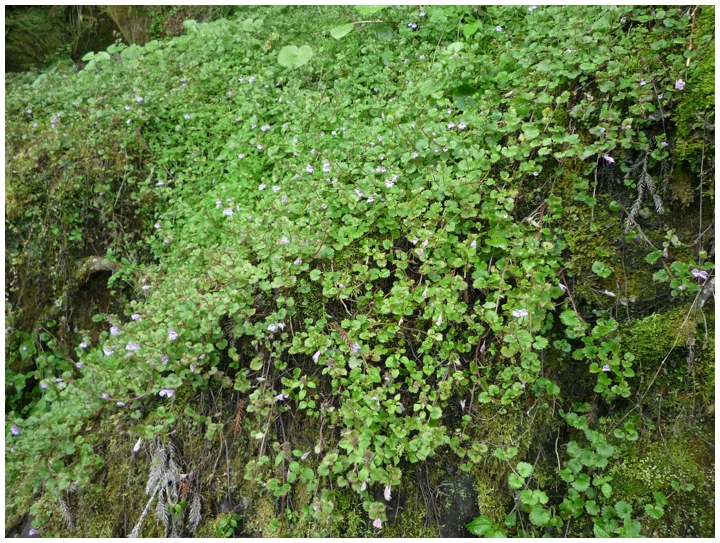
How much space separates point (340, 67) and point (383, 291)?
2.05 meters

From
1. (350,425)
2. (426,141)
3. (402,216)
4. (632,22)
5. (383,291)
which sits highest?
(632,22)

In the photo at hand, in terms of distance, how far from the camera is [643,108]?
2139mm

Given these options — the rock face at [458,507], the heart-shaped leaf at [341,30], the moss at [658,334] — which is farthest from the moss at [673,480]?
the heart-shaped leaf at [341,30]

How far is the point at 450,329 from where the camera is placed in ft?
7.22

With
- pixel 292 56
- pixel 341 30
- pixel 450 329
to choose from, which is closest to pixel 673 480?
pixel 450 329

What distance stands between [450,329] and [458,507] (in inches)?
32.2

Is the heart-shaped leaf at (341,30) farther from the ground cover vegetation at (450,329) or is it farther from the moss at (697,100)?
the moss at (697,100)

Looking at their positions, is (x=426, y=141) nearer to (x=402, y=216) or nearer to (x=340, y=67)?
(x=402, y=216)

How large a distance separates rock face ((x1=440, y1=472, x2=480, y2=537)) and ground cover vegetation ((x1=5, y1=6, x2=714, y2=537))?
0.06ft

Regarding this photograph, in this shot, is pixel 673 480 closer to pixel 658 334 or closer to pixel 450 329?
pixel 658 334

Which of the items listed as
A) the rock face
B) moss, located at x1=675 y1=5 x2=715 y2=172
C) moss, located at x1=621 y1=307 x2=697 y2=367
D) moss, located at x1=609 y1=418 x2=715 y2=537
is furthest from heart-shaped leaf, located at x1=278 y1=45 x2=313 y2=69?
moss, located at x1=609 y1=418 x2=715 y2=537

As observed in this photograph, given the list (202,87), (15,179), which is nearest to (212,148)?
(202,87)

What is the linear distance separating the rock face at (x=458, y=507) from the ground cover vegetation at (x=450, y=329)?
18 millimetres

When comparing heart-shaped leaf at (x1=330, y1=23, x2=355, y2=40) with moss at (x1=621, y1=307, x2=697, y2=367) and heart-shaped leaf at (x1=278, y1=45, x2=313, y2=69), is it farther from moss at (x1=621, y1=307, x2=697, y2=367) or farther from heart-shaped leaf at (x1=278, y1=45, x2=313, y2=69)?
moss at (x1=621, y1=307, x2=697, y2=367)
